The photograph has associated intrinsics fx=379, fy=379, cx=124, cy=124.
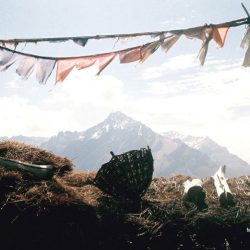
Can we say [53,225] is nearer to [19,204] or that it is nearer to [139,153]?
[19,204]

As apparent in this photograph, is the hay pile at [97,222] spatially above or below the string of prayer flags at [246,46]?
below

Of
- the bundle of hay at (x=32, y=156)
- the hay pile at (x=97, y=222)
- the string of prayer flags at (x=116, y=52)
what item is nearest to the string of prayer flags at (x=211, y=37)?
the string of prayer flags at (x=116, y=52)

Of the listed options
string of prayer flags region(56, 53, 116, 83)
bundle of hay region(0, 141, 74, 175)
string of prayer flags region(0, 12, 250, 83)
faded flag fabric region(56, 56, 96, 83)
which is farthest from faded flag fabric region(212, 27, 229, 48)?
bundle of hay region(0, 141, 74, 175)

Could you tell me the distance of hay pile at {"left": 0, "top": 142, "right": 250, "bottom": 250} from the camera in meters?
5.46

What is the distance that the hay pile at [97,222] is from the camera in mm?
5457

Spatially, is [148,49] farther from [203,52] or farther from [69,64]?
[69,64]

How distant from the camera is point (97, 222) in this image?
19.1 feet

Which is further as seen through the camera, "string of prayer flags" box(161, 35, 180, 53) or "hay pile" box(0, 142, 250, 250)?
"string of prayer flags" box(161, 35, 180, 53)

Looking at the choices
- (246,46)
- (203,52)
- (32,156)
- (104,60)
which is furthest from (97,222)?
(246,46)

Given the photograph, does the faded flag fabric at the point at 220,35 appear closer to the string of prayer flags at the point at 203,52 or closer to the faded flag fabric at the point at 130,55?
the string of prayer flags at the point at 203,52

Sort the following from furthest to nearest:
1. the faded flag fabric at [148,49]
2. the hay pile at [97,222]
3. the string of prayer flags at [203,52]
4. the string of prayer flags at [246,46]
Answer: the faded flag fabric at [148,49] < the string of prayer flags at [203,52] < the string of prayer flags at [246,46] < the hay pile at [97,222]

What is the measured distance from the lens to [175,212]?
6.40 meters

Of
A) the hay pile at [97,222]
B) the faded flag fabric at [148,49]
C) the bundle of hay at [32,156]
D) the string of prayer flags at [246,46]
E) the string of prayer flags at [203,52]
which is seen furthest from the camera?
the bundle of hay at [32,156]

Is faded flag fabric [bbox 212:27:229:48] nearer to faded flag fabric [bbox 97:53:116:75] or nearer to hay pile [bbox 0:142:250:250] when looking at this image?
faded flag fabric [bbox 97:53:116:75]
